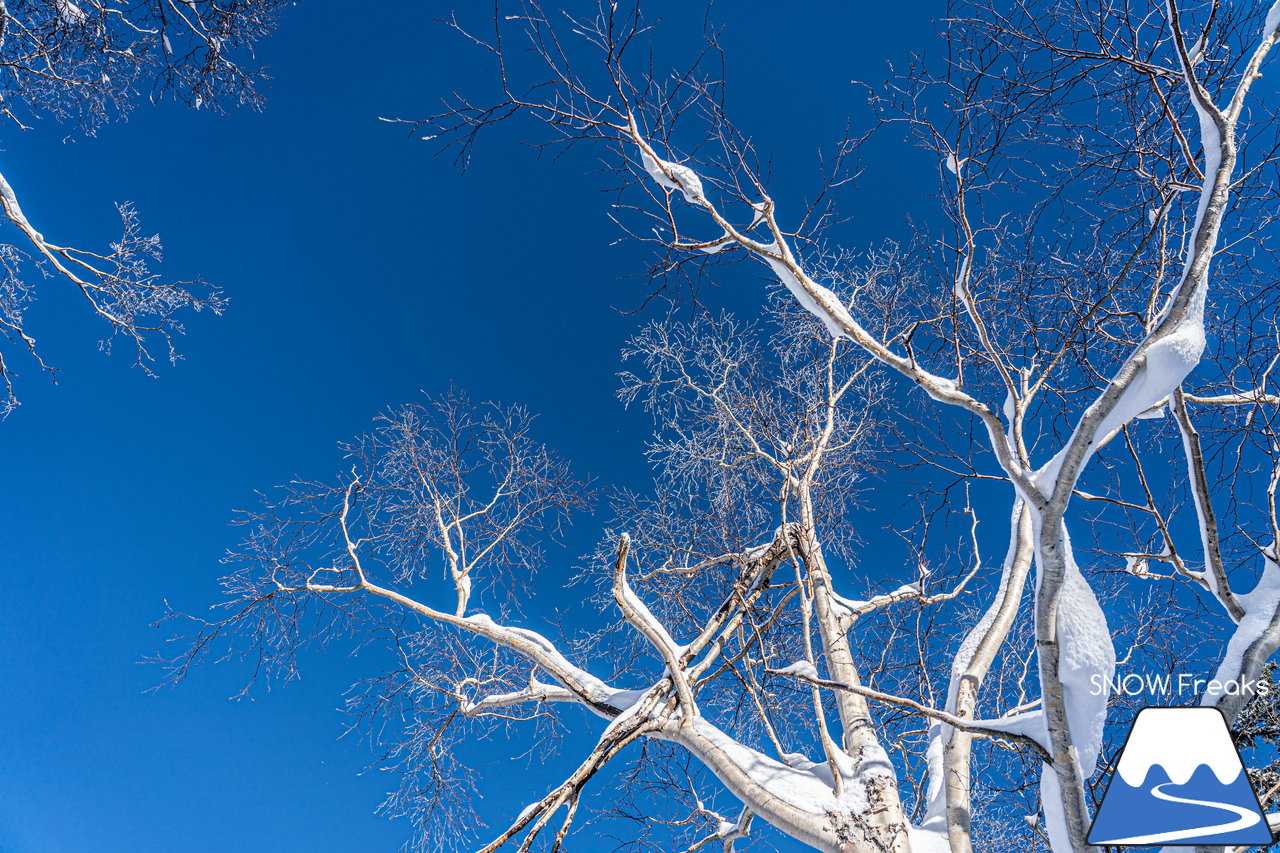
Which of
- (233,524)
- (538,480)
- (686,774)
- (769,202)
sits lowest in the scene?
(686,774)

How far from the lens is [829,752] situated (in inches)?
137

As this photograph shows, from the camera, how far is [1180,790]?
7.77 ft

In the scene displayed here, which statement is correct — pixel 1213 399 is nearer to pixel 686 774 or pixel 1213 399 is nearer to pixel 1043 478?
pixel 1043 478

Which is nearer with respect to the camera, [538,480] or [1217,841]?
[1217,841]

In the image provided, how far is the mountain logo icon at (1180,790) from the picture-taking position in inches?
89.9

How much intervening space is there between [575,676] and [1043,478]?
335 cm

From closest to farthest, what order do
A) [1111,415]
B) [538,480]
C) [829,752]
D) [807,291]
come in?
[1111,415]
[807,291]
[829,752]
[538,480]

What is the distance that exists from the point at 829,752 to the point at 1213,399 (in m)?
2.83

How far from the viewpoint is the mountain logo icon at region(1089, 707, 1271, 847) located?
2283 millimetres

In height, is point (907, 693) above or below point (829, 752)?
above

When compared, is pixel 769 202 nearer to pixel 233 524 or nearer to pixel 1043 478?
pixel 1043 478

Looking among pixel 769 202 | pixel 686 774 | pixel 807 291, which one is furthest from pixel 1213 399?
pixel 686 774

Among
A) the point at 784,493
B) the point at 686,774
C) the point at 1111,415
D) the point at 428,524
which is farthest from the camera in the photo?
the point at 428,524

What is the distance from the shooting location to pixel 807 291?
2678 mm
